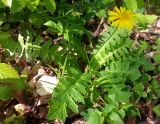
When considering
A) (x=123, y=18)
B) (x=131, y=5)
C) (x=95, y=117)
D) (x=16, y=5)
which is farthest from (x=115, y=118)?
(x=16, y=5)

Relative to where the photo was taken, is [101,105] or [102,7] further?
[102,7]

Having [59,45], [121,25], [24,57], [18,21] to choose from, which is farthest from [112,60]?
[18,21]

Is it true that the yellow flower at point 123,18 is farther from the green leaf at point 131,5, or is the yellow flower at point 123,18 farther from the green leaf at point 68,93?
the green leaf at point 68,93

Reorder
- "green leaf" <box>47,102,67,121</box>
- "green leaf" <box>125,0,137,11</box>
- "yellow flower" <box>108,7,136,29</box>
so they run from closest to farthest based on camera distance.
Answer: "green leaf" <box>47,102,67,121</box> → "yellow flower" <box>108,7,136,29</box> → "green leaf" <box>125,0,137,11</box>

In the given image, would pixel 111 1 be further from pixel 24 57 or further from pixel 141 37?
pixel 24 57

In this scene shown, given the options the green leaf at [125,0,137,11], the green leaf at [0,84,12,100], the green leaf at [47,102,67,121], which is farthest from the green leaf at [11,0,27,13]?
the green leaf at [125,0,137,11]

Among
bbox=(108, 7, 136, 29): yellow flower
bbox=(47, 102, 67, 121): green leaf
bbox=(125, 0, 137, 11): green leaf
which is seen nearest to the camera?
bbox=(47, 102, 67, 121): green leaf

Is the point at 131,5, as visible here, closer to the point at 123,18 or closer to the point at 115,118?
the point at 123,18

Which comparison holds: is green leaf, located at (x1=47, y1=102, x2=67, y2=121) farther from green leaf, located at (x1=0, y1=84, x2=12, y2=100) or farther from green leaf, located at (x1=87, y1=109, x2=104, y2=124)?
green leaf, located at (x1=0, y1=84, x2=12, y2=100)

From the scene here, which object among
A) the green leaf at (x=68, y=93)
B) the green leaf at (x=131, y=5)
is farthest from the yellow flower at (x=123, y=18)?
the green leaf at (x=68, y=93)
